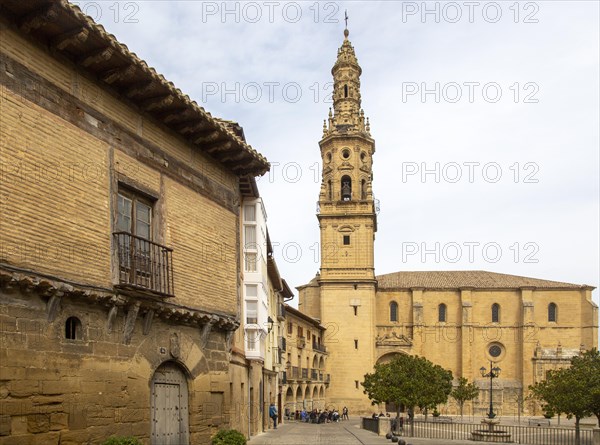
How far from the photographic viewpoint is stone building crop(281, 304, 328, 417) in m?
48.2

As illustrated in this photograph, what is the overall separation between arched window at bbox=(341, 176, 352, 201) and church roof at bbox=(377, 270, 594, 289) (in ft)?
33.2

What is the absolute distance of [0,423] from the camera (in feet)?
26.5

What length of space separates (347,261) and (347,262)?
0.09 metres

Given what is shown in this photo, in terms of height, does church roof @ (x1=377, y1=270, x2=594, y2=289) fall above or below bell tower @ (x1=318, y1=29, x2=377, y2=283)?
below

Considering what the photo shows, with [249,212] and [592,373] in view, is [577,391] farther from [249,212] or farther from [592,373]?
[249,212]

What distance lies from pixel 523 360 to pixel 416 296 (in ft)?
35.6

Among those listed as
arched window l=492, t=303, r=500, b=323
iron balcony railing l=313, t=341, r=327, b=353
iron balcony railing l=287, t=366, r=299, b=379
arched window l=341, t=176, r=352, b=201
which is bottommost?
iron balcony railing l=287, t=366, r=299, b=379

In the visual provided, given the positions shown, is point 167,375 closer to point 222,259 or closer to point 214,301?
point 214,301


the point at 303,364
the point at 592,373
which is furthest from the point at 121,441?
the point at 303,364

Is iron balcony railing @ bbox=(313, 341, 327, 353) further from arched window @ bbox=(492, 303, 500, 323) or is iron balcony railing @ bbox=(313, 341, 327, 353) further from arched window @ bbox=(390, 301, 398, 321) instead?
arched window @ bbox=(492, 303, 500, 323)

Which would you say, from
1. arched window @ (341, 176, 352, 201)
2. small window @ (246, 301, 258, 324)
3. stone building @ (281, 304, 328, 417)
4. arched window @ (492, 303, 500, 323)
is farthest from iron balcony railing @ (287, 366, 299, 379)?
small window @ (246, 301, 258, 324)

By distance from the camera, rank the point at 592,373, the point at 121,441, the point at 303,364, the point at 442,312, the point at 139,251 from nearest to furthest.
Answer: the point at 121,441 < the point at 139,251 < the point at 592,373 < the point at 303,364 < the point at 442,312

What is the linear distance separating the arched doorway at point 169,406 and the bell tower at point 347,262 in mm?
46471

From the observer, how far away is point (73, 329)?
963cm
